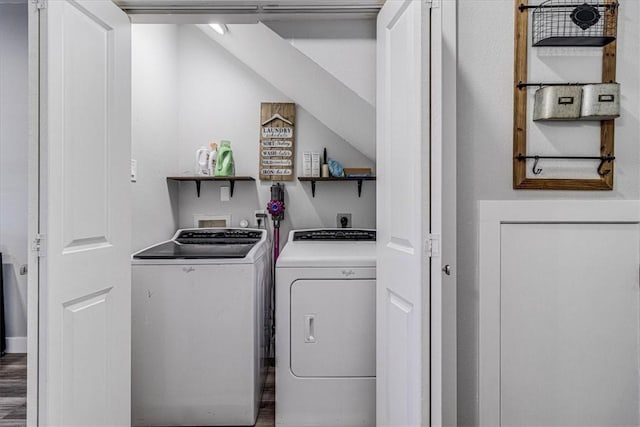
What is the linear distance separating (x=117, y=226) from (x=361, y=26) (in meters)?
1.43

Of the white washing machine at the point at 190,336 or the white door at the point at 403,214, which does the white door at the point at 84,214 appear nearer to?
the white washing machine at the point at 190,336

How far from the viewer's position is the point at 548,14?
4.58 feet

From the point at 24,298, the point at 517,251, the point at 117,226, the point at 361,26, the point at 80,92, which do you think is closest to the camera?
the point at 80,92

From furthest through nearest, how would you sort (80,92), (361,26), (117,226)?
(361,26), (117,226), (80,92)

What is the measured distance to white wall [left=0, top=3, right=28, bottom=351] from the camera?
2832 mm

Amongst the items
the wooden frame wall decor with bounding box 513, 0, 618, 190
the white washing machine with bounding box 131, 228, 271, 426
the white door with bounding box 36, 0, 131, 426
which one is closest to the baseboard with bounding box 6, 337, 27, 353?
the white washing machine with bounding box 131, 228, 271, 426

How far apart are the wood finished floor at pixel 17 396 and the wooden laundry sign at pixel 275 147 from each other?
1.50 m

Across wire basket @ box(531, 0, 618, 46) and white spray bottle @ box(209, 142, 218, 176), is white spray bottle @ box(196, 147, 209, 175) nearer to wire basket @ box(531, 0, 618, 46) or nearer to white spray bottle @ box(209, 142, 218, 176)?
white spray bottle @ box(209, 142, 218, 176)

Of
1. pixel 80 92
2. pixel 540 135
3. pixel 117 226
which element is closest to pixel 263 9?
pixel 80 92

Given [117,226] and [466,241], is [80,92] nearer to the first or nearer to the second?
[117,226]

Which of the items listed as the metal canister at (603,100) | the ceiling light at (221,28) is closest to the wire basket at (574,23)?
the metal canister at (603,100)

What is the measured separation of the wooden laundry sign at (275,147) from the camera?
316 cm

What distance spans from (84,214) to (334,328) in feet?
3.78

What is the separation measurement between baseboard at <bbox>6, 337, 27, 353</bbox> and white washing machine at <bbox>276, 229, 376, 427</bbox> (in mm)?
2192
